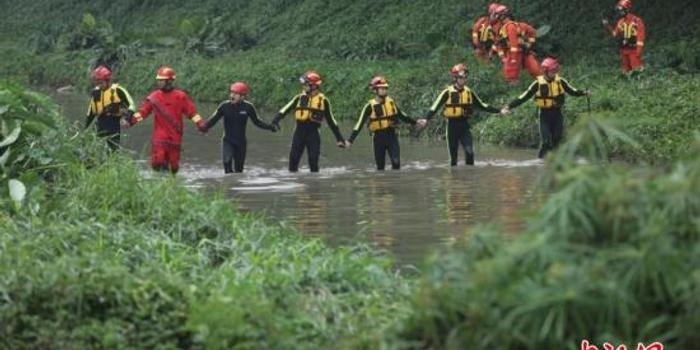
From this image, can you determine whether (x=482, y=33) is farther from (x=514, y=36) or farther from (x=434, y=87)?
(x=514, y=36)

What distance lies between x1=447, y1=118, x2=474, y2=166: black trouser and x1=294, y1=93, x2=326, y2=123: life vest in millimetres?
2022

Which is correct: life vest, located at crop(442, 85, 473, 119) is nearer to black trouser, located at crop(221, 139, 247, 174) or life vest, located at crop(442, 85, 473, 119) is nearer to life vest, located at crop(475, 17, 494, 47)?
black trouser, located at crop(221, 139, 247, 174)

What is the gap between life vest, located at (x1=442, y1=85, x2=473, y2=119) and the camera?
22.9 metres

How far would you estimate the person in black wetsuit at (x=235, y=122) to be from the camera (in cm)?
2198

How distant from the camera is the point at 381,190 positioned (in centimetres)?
1970

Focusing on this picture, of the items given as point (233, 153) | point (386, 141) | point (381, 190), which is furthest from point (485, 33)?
point (381, 190)

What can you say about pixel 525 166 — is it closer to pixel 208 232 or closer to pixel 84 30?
pixel 208 232

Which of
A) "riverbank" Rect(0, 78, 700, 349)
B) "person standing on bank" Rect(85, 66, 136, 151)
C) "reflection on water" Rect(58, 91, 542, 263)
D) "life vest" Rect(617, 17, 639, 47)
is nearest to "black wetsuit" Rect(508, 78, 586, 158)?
"reflection on water" Rect(58, 91, 542, 263)

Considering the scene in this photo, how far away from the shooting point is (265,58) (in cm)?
3972

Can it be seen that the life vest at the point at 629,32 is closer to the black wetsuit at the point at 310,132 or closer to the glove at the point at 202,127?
the black wetsuit at the point at 310,132

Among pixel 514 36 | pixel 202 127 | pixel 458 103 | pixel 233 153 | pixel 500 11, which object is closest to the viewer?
pixel 202 127

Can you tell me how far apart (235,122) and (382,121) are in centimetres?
217

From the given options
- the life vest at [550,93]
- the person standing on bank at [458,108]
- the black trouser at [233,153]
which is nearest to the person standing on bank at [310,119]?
the black trouser at [233,153]

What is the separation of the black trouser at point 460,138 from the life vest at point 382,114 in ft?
3.22
